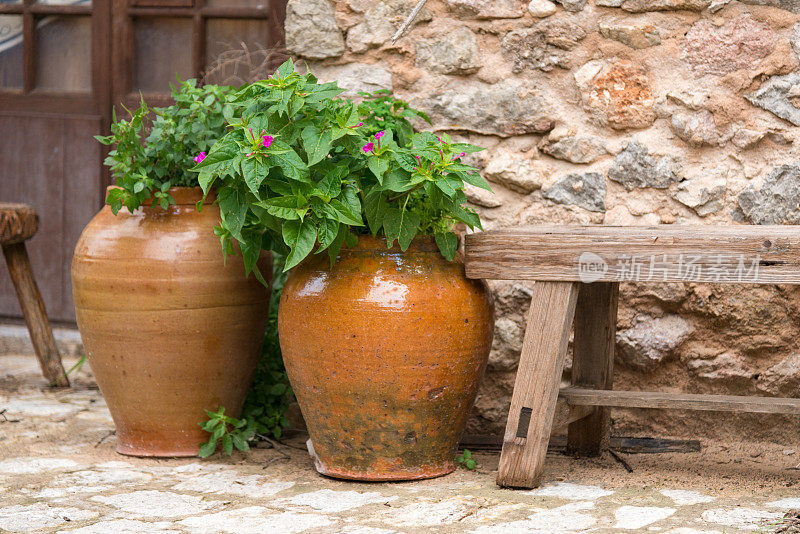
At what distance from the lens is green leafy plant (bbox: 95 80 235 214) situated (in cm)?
275

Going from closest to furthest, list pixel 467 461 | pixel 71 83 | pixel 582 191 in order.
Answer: pixel 467 461
pixel 582 191
pixel 71 83

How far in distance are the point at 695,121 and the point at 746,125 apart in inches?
5.6

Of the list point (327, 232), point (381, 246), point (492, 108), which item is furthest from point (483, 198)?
point (327, 232)

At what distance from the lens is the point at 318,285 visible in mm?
2531

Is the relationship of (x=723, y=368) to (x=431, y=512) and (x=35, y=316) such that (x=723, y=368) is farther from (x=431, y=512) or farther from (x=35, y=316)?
(x=35, y=316)

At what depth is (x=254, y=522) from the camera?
87.0 inches

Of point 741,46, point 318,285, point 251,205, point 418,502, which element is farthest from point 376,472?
point 741,46

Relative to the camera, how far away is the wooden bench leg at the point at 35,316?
372 centimetres

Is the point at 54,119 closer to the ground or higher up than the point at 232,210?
higher up

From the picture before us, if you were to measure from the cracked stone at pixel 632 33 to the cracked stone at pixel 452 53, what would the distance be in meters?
Answer: 0.39

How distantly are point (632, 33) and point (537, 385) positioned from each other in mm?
1108

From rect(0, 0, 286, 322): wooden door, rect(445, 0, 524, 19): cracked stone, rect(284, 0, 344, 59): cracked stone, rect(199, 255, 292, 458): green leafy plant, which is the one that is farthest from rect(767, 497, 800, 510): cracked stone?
rect(0, 0, 286, 322): wooden door

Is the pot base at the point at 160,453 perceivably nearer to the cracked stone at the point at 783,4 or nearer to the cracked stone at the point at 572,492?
the cracked stone at the point at 572,492

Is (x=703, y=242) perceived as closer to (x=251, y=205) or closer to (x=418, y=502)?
(x=418, y=502)
